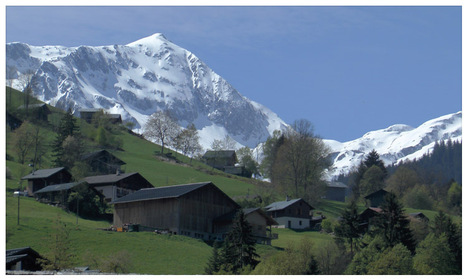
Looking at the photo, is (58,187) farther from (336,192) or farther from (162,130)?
(162,130)

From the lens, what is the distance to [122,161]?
11975cm

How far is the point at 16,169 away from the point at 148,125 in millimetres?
67074

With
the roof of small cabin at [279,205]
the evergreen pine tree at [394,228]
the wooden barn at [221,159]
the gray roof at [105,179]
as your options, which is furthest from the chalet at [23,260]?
the wooden barn at [221,159]

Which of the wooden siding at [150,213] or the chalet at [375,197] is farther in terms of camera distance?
the chalet at [375,197]

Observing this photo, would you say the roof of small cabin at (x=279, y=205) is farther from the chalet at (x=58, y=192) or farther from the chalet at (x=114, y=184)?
the chalet at (x=58, y=192)

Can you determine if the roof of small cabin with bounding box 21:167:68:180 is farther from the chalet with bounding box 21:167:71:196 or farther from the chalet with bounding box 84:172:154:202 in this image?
the chalet with bounding box 84:172:154:202

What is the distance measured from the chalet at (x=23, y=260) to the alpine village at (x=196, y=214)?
0.10m

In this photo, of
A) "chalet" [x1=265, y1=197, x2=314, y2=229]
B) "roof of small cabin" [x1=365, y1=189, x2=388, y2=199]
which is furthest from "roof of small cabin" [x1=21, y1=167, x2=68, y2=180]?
"roof of small cabin" [x1=365, y1=189, x2=388, y2=199]

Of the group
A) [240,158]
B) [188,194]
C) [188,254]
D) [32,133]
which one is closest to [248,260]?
[188,254]

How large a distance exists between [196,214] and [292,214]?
19.3 metres

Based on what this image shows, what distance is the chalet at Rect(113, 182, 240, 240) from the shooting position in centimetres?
7550

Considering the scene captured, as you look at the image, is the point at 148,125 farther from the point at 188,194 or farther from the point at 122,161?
the point at 188,194

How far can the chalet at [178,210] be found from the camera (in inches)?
2972
